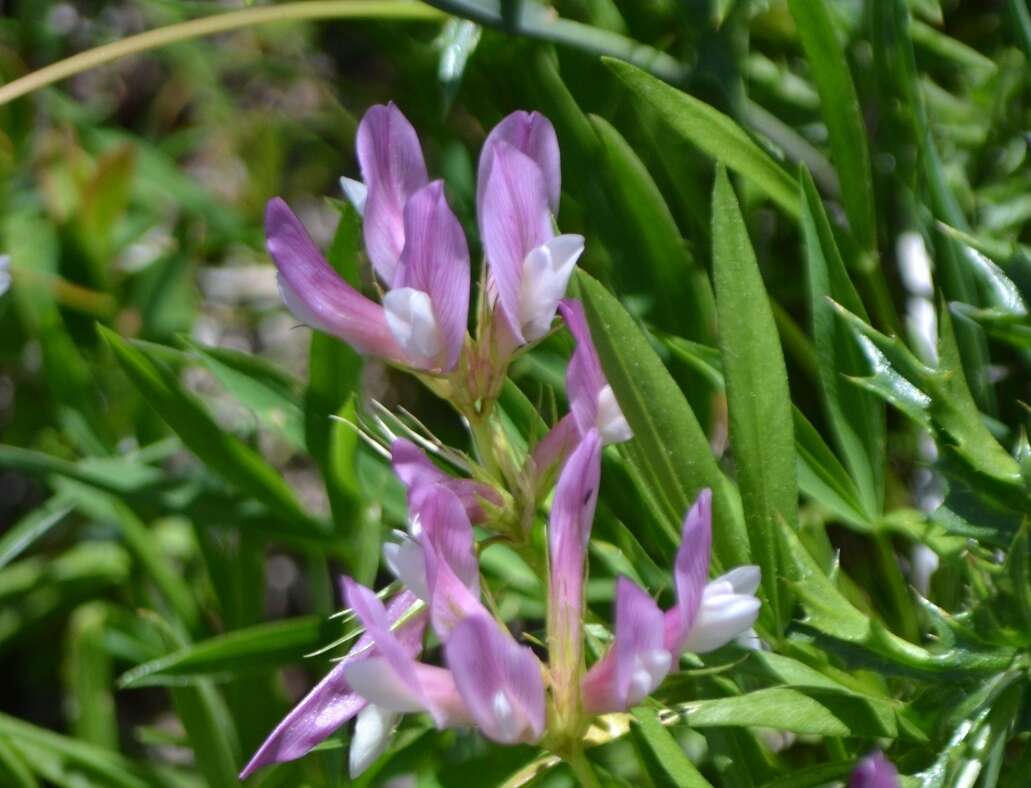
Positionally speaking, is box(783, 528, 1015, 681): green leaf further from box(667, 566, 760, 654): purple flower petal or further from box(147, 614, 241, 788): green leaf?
box(147, 614, 241, 788): green leaf

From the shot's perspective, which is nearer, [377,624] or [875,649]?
[377,624]

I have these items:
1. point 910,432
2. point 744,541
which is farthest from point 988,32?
point 744,541

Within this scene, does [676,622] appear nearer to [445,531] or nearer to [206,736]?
[445,531]

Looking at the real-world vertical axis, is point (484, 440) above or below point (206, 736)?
above

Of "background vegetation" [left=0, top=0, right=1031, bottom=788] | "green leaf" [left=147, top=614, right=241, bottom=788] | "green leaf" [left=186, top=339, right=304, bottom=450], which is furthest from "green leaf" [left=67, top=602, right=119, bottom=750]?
"green leaf" [left=186, top=339, right=304, bottom=450]

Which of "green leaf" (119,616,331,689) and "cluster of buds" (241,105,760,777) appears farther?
"green leaf" (119,616,331,689)

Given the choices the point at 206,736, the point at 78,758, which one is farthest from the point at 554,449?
the point at 78,758
